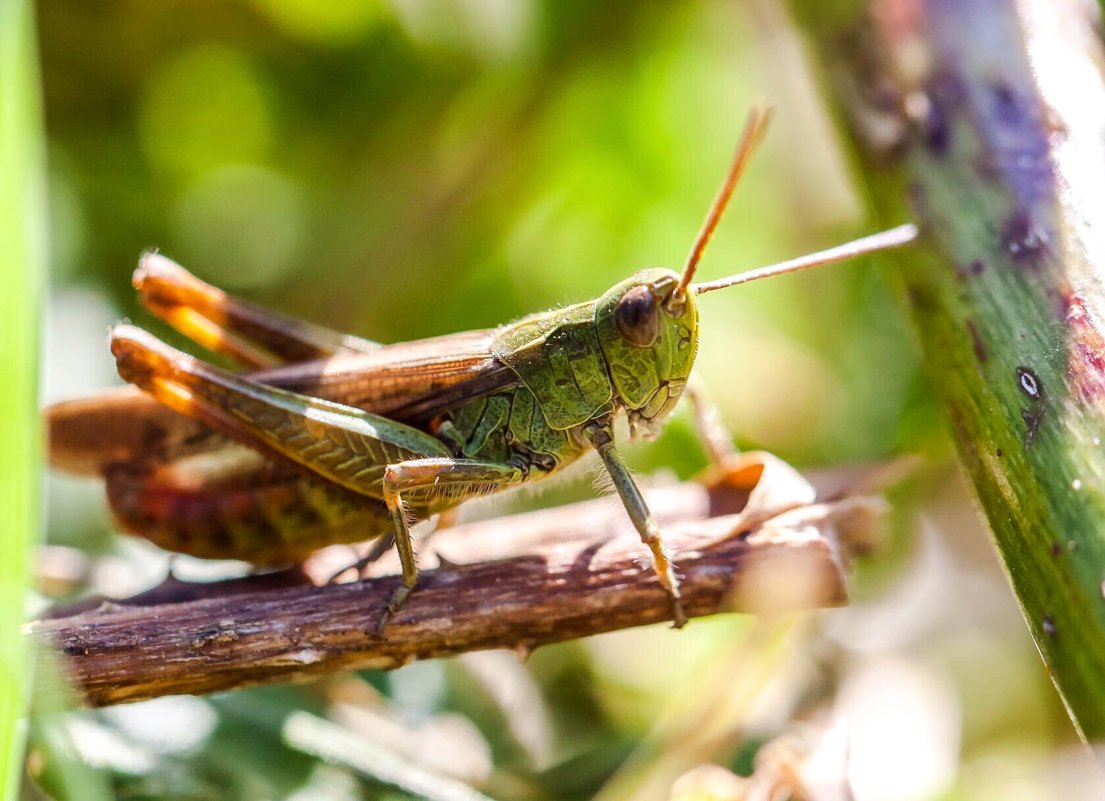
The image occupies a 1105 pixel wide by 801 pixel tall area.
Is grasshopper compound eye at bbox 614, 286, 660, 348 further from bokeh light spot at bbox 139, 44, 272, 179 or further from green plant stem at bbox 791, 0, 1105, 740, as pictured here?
bokeh light spot at bbox 139, 44, 272, 179

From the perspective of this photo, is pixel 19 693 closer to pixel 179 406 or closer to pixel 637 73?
pixel 179 406

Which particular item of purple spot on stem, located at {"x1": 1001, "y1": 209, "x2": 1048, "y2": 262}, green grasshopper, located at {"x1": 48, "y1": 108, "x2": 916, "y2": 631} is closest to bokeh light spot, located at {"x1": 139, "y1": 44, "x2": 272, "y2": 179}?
green grasshopper, located at {"x1": 48, "y1": 108, "x2": 916, "y2": 631}

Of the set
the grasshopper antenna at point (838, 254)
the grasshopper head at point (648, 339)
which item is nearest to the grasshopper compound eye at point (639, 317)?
the grasshopper head at point (648, 339)

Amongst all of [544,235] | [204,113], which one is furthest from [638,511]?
[204,113]

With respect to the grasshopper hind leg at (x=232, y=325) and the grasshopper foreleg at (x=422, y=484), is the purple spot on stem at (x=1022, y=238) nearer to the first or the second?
the grasshopper foreleg at (x=422, y=484)

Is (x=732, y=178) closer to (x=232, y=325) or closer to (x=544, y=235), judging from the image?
(x=232, y=325)
